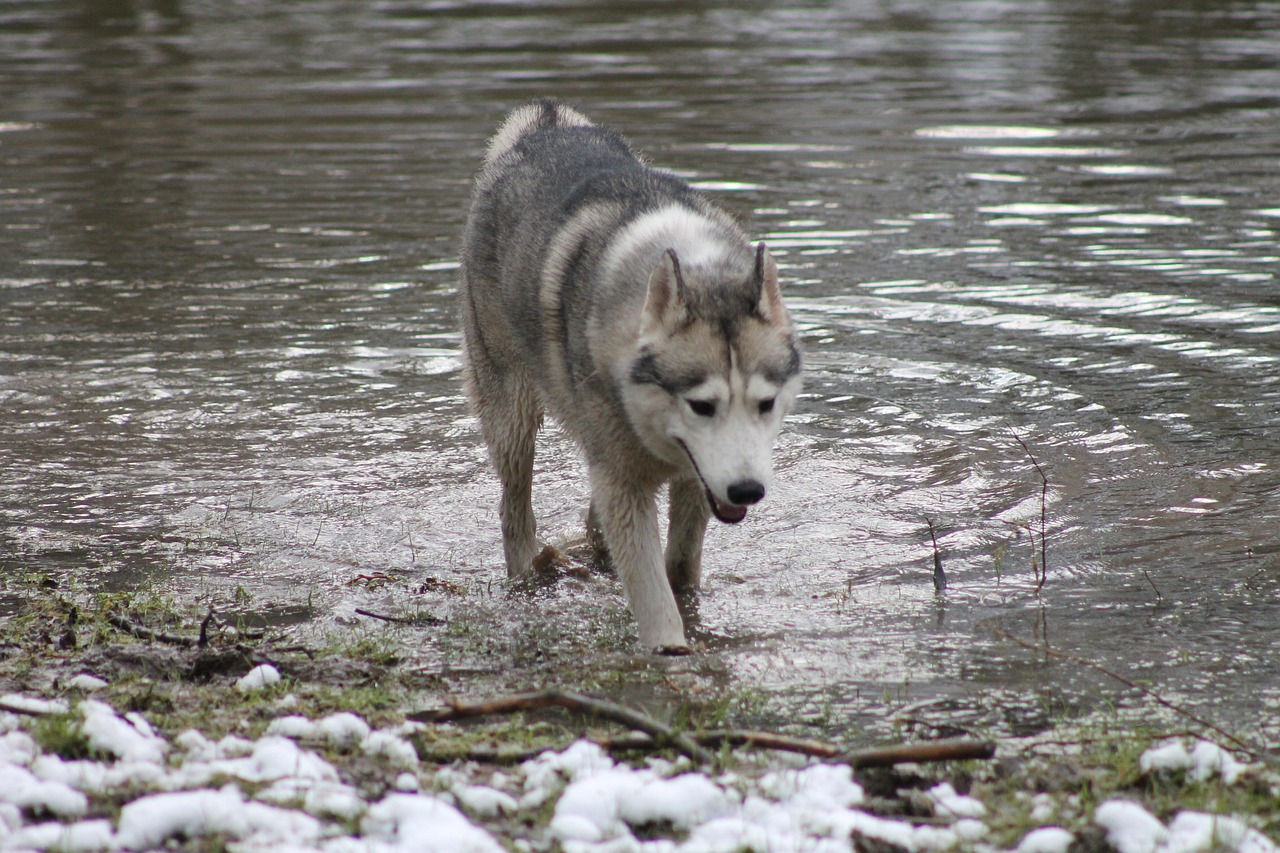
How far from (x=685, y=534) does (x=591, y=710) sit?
1766 millimetres

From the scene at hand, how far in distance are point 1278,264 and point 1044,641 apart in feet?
21.2

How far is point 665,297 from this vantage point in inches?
196

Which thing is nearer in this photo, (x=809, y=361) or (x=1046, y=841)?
(x=1046, y=841)

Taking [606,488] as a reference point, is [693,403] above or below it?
above

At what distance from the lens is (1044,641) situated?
5.22m

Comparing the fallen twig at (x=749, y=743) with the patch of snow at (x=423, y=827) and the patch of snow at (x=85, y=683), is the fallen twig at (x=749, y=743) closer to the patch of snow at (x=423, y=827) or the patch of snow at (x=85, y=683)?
the patch of snow at (x=423, y=827)

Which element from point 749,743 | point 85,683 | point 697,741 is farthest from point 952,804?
point 85,683

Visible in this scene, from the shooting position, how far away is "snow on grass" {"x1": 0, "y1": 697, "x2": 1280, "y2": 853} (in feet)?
11.0

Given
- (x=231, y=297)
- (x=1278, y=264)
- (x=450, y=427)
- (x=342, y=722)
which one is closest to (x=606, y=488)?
(x=342, y=722)

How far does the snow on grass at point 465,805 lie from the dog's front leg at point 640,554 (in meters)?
1.39

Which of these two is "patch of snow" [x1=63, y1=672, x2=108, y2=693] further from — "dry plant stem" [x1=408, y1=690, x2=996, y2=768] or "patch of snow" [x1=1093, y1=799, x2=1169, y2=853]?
"patch of snow" [x1=1093, y1=799, x2=1169, y2=853]

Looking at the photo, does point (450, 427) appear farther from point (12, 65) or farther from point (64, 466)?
point (12, 65)

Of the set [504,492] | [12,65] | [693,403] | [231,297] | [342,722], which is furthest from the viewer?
[12,65]

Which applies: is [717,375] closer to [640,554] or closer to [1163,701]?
[640,554]
